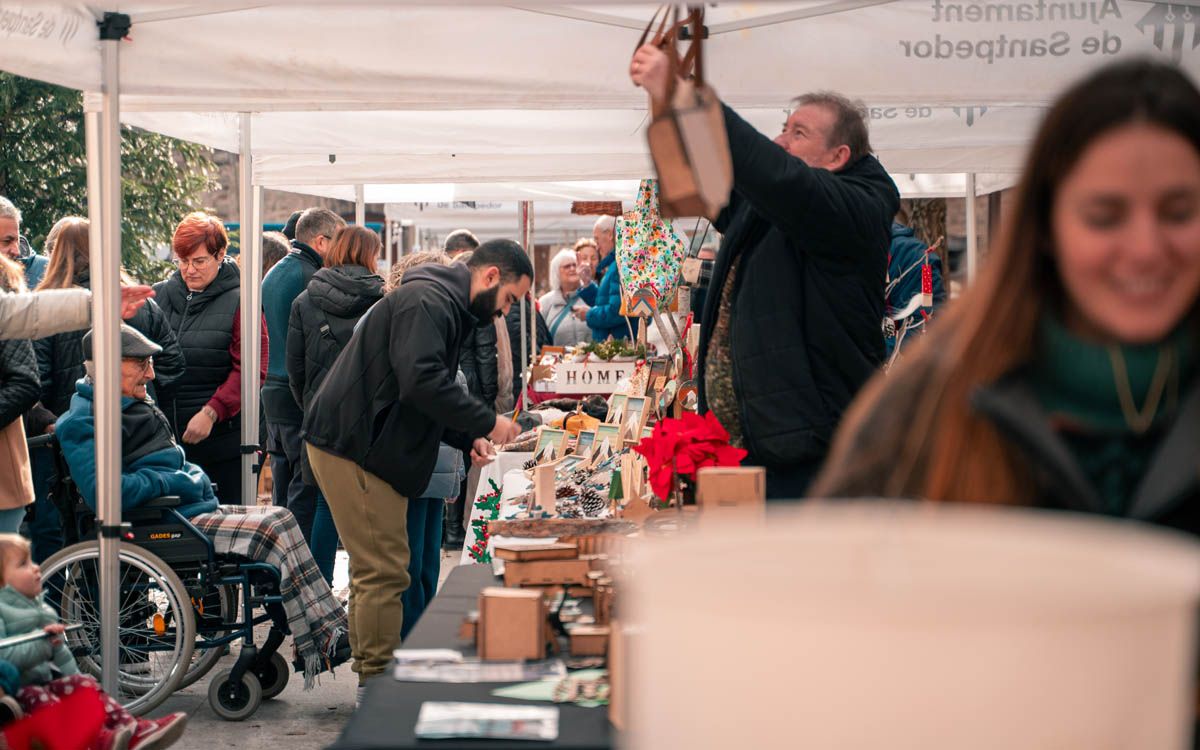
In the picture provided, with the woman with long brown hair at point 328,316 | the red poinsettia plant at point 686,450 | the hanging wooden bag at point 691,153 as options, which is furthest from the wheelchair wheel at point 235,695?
the hanging wooden bag at point 691,153

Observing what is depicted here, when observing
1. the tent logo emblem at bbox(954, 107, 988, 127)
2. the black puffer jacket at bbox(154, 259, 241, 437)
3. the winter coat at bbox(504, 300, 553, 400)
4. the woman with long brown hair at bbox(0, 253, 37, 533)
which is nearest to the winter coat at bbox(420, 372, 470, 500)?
the black puffer jacket at bbox(154, 259, 241, 437)

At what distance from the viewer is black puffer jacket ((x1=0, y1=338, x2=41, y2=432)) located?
4141 millimetres

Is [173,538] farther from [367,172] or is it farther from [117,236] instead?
[367,172]

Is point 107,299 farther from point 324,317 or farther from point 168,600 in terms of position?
point 324,317

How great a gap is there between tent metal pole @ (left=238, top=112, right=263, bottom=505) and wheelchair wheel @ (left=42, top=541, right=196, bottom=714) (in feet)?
2.48

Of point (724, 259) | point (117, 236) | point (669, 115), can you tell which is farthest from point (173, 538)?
point (669, 115)

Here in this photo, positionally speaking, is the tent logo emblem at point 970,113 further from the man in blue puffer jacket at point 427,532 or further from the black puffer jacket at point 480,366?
the black puffer jacket at point 480,366

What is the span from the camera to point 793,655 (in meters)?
0.65

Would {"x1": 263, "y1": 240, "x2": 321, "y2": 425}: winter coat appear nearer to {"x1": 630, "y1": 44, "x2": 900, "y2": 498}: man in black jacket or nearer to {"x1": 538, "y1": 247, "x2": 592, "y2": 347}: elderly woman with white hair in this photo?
{"x1": 630, "y1": 44, "x2": 900, "y2": 498}: man in black jacket

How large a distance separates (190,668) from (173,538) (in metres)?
0.57

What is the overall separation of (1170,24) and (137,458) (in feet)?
11.7

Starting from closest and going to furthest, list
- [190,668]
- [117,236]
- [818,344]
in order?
[818,344] → [117,236] → [190,668]

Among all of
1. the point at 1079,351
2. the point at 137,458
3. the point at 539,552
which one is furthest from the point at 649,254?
the point at 1079,351

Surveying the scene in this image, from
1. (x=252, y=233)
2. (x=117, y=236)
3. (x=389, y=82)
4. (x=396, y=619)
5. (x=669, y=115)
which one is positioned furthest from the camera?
(x=252, y=233)
